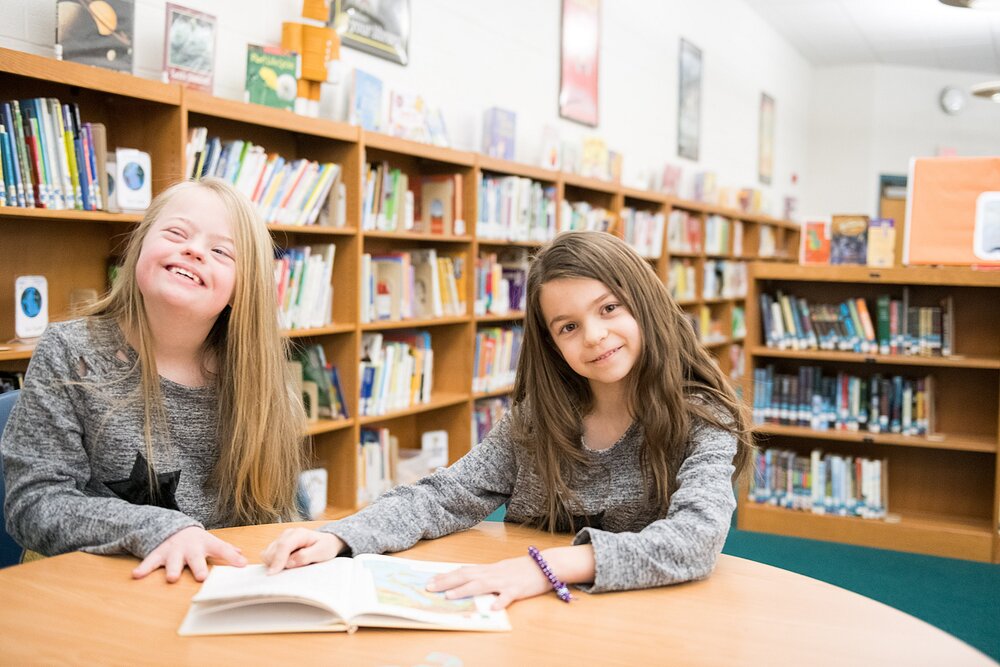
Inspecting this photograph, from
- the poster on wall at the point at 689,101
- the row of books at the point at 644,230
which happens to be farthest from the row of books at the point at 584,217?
the poster on wall at the point at 689,101

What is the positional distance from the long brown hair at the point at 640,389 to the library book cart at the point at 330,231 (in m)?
1.52

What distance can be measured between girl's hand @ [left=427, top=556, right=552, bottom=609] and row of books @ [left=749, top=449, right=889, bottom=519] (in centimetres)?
288

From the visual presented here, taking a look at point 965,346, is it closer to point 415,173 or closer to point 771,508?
point 771,508

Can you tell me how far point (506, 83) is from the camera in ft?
16.9

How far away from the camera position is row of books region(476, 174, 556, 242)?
A: 426 cm

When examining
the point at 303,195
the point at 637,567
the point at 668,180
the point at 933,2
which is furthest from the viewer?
the point at 933,2

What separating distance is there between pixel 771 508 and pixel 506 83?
2.79 meters

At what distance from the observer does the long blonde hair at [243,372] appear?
1591mm

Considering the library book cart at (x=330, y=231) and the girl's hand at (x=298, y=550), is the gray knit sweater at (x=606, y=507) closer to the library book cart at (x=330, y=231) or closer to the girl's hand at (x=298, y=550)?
the girl's hand at (x=298, y=550)

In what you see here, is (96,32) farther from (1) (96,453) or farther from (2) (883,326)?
(2) (883,326)

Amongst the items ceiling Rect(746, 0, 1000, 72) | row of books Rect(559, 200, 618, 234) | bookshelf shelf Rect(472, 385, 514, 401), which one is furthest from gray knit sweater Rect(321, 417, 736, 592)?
ceiling Rect(746, 0, 1000, 72)

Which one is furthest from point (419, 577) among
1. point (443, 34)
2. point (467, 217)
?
point (443, 34)

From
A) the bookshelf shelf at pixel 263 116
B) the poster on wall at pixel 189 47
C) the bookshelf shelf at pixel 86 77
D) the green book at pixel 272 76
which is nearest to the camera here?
the bookshelf shelf at pixel 86 77

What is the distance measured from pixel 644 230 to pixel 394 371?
265 cm
